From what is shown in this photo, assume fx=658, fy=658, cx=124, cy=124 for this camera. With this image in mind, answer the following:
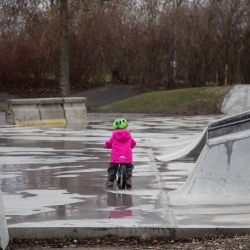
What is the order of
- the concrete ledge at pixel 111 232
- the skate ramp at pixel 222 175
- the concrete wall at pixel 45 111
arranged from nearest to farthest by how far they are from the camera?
1. the concrete ledge at pixel 111 232
2. the skate ramp at pixel 222 175
3. the concrete wall at pixel 45 111

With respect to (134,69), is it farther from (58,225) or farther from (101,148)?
(58,225)

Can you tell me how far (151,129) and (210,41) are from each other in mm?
15547

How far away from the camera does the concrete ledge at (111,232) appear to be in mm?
6754

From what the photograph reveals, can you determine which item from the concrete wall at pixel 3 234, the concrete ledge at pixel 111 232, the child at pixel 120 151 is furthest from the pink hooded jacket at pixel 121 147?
the concrete wall at pixel 3 234

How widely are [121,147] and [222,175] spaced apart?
174 centimetres

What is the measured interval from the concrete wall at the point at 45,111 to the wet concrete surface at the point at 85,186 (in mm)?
3756

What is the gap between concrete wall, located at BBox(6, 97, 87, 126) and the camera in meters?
21.3

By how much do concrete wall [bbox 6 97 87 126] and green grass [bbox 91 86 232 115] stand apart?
627 centimetres

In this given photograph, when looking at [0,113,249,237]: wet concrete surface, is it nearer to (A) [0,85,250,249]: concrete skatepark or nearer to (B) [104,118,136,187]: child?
(A) [0,85,250,249]: concrete skatepark

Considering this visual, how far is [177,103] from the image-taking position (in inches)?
1151

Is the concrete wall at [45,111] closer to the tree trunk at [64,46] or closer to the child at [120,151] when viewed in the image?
the tree trunk at [64,46]

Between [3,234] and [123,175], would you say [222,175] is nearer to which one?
[123,175]

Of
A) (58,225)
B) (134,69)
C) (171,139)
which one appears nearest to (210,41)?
(134,69)

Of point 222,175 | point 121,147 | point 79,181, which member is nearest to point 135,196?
point 121,147
